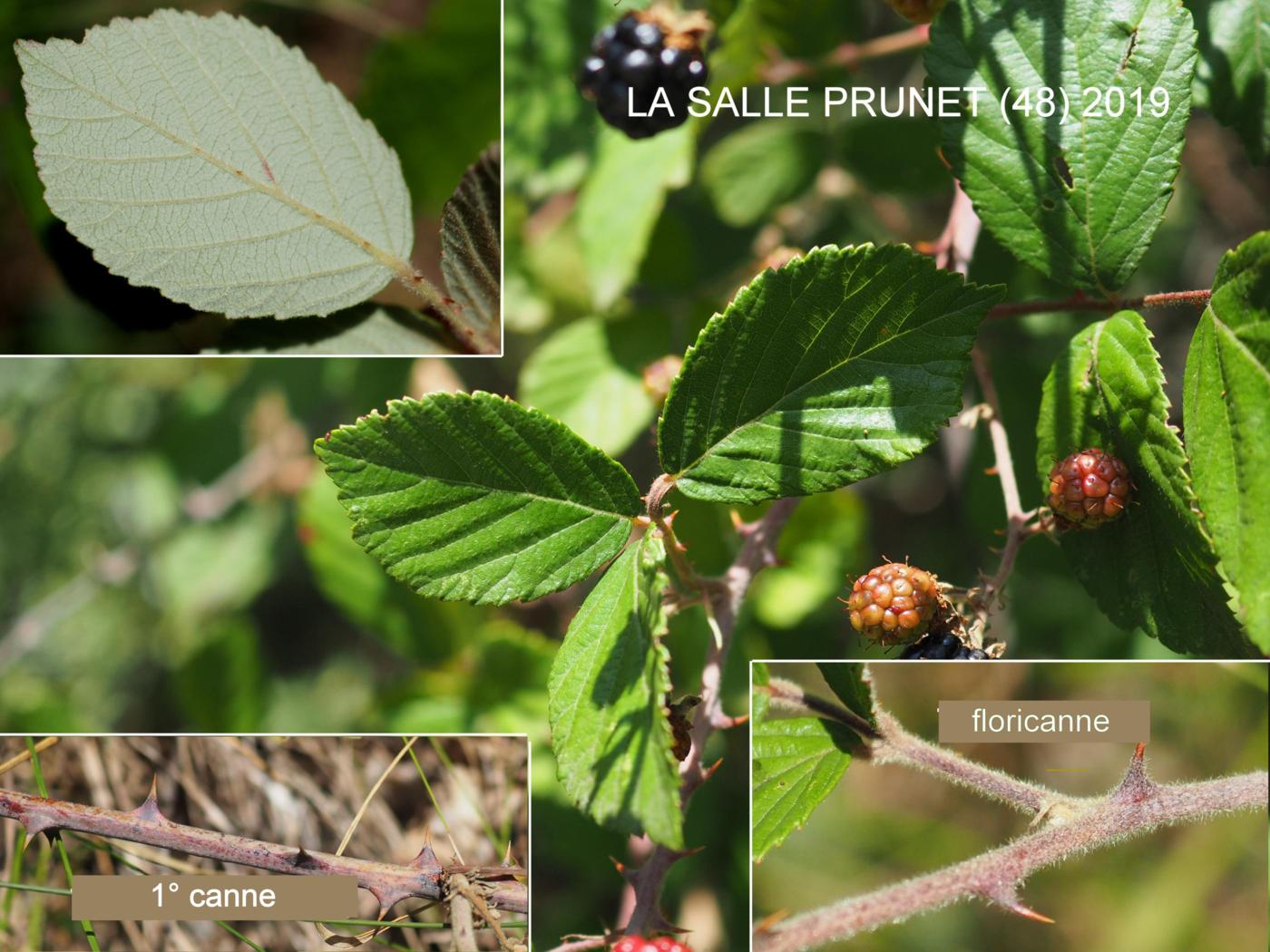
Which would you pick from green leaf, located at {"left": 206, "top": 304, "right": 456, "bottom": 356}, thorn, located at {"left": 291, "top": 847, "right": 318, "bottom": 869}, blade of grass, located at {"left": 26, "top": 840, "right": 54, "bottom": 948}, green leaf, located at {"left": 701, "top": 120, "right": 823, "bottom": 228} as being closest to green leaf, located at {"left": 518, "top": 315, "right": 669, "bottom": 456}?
green leaf, located at {"left": 701, "top": 120, "right": 823, "bottom": 228}

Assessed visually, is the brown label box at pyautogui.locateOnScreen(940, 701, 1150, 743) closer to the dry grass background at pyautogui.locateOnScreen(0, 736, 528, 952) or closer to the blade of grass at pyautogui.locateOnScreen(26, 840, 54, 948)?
the dry grass background at pyautogui.locateOnScreen(0, 736, 528, 952)

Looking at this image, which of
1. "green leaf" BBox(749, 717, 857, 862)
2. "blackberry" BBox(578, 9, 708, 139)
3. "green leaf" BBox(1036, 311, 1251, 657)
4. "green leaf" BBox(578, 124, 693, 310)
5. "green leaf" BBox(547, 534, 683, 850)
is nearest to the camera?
"green leaf" BBox(547, 534, 683, 850)

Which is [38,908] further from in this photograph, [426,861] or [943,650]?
[943,650]

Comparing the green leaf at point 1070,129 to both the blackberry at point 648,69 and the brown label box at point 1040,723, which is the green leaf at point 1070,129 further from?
the brown label box at point 1040,723

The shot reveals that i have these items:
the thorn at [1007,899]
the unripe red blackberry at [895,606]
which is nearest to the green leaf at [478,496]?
the unripe red blackberry at [895,606]

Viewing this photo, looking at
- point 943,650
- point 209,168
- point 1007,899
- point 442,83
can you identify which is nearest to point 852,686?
point 943,650

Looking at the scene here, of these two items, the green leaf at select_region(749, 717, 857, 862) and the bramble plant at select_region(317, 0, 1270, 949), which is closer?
the bramble plant at select_region(317, 0, 1270, 949)
